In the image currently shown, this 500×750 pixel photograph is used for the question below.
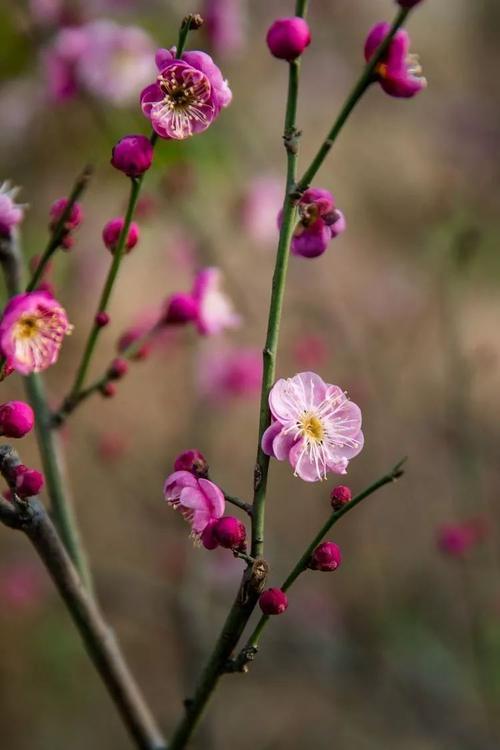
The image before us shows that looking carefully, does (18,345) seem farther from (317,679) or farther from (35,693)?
(35,693)

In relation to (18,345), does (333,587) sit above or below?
above

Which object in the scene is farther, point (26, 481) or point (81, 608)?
point (81, 608)

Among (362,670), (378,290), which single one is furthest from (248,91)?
(362,670)

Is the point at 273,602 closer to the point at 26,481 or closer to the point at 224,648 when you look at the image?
the point at 224,648

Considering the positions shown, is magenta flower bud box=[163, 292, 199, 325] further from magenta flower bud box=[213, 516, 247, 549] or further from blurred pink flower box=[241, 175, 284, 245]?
blurred pink flower box=[241, 175, 284, 245]

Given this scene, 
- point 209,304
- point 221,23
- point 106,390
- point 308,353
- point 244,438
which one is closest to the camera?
point 106,390

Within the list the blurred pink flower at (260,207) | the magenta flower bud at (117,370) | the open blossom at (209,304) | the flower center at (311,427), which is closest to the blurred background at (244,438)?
the blurred pink flower at (260,207)

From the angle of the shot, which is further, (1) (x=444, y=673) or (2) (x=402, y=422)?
(2) (x=402, y=422)

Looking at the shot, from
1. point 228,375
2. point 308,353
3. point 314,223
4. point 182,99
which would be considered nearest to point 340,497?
point 314,223
